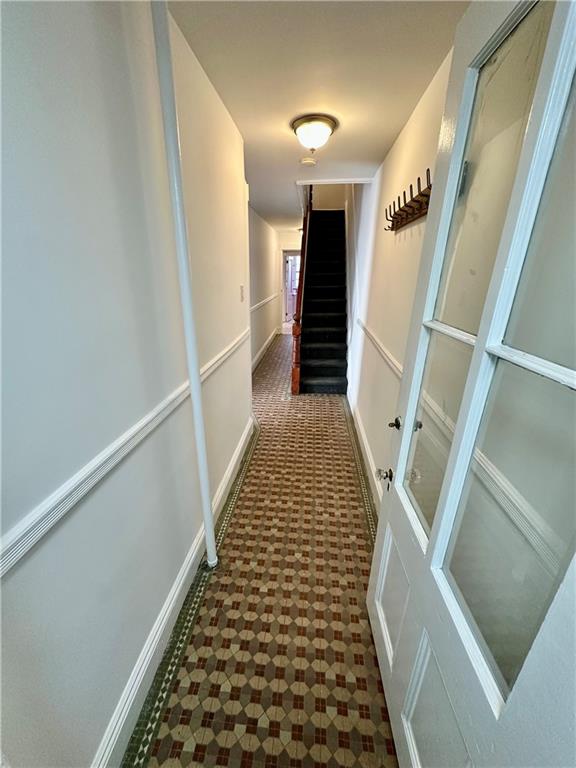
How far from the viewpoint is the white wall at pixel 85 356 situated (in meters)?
0.65

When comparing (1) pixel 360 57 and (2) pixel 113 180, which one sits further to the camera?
(1) pixel 360 57

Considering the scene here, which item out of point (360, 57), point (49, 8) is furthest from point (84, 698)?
point (360, 57)

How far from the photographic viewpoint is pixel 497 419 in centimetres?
74

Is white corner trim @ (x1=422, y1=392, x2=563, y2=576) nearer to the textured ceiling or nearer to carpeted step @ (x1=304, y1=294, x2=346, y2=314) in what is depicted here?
the textured ceiling

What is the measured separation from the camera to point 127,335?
1.03m

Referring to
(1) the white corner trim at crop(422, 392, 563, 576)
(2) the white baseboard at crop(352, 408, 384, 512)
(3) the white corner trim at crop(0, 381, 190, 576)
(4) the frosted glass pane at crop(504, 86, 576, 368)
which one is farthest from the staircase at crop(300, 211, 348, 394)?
(4) the frosted glass pane at crop(504, 86, 576, 368)

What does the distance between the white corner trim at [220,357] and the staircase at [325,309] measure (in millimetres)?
1730

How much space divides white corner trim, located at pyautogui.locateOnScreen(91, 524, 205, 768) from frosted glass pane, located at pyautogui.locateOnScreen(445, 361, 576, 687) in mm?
1119

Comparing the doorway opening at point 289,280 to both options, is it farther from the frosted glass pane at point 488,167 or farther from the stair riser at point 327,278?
the frosted glass pane at point 488,167

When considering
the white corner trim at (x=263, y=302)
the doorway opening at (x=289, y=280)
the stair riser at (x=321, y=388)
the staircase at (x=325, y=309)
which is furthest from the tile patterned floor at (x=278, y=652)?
the doorway opening at (x=289, y=280)

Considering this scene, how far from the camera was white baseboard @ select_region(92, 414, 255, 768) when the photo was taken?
980 millimetres

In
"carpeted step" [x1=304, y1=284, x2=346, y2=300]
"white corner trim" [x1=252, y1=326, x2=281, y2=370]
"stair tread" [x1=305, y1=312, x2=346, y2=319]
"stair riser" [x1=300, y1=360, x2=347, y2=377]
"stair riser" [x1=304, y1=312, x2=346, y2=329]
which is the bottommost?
"white corner trim" [x1=252, y1=326, x2=281, y2=370]

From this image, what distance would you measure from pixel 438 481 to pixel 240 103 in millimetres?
2077

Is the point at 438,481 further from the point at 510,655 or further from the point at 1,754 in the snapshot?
the point at 1,754
